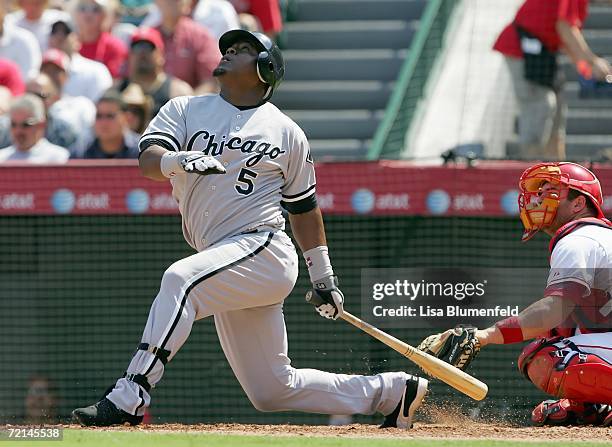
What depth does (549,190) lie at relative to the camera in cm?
591

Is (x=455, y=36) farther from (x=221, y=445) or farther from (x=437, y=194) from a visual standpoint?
(x=221, y=445)

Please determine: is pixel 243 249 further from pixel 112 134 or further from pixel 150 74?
pixel 150 74

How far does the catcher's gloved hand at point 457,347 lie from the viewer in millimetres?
5613

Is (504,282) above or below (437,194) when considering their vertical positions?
below

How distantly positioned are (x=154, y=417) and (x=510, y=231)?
9.41 feet

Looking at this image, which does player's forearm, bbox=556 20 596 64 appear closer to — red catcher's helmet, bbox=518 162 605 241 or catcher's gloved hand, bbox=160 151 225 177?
red catcher's helmet, bbox=518 162 605 241

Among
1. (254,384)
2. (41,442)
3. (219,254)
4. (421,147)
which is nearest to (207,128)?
(219,254)

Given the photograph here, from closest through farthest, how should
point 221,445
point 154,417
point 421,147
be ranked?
point 221,445
point 154,417
point 421,147

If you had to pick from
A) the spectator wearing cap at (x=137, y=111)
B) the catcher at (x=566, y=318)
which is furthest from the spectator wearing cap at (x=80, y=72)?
the catcher at (x=566, y=318)

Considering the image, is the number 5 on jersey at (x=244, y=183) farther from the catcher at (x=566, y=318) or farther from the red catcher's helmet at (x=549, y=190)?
the red catcher's helmet at (x=549, y=190)

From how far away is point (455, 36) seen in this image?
11.1m

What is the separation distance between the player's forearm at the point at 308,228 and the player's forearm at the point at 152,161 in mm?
743

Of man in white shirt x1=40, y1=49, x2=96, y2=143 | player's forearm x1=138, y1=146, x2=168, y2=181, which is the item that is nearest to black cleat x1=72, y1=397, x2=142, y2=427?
player's forearm x1=138, y1=146, x2=168, y2=181

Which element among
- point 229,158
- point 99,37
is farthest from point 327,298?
point 99,37
